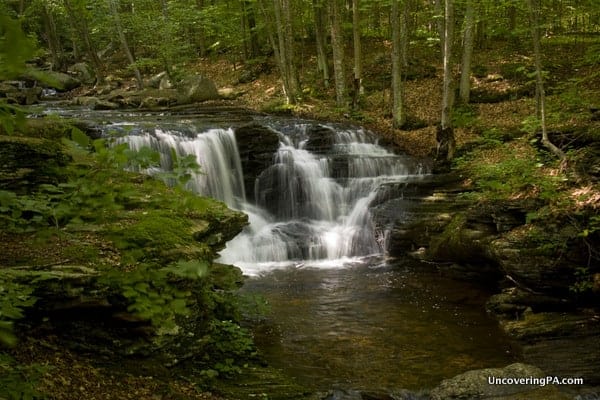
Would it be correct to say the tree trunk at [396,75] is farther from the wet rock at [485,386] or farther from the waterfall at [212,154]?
the wet rock at [485,386]

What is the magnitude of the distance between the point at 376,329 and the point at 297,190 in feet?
21.2

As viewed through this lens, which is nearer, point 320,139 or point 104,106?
point 320,139

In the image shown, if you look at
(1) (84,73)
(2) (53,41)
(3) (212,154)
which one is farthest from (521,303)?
(2) (53,41)

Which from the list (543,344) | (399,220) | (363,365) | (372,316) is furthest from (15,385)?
(399,220)

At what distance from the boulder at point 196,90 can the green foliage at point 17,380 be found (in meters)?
18.2

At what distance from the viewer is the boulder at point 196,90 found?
67.3 ft

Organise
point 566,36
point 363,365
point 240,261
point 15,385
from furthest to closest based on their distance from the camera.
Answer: point 566,36 → point 240,261 → point 363,365 → point 15,385

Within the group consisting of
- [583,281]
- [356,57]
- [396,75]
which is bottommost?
[583,281]

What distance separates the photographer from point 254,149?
45.6ft

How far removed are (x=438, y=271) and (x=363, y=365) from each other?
4324 millimetres

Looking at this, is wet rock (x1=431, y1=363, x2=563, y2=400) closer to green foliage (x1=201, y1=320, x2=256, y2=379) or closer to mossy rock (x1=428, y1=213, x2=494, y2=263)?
green foliage (x1=201, y1=320, x2=256, y2=379)

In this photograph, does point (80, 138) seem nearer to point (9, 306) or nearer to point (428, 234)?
point (9, 306)

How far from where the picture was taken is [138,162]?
2.41 metres

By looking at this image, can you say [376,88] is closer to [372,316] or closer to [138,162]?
[372,316]
